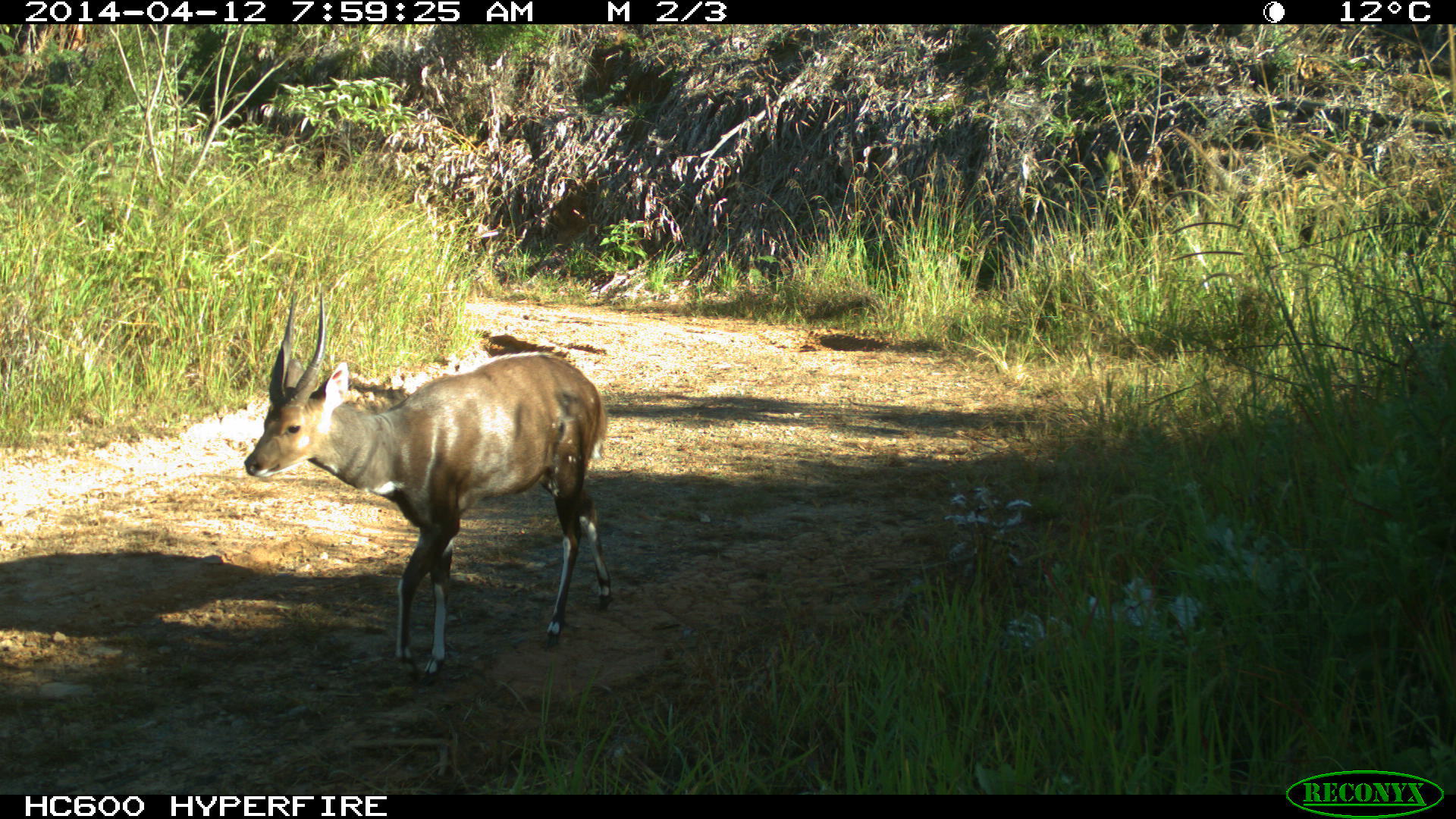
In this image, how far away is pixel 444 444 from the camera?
4242 mm

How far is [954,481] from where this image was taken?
6070 millimetres

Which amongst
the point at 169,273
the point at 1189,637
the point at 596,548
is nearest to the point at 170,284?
the point at 169,273

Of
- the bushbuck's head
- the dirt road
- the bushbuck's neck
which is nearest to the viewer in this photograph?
the dirt road

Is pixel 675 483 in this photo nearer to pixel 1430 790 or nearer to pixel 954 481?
pixel 954 481

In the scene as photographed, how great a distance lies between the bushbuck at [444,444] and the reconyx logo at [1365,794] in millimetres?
2609

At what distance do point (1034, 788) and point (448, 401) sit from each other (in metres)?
2.62

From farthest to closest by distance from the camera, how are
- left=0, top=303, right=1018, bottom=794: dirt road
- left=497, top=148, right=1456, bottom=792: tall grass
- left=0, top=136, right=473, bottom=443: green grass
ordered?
left=0, top=136, right=473, bottom=443: green grass < left=0, top=303, right=1018, bottom=794: dirt road < left=497, top=148, right=1456, bottom=792: tall grass

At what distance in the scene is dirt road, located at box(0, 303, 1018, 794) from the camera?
11.5 ft

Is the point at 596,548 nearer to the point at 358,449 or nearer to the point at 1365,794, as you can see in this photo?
the point at 358,449

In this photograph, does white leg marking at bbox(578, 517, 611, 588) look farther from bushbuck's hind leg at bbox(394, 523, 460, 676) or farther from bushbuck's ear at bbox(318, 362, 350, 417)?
bushbuck's ear at bbox(318, 362, 350, 417)

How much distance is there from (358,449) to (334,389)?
0.23 metres
